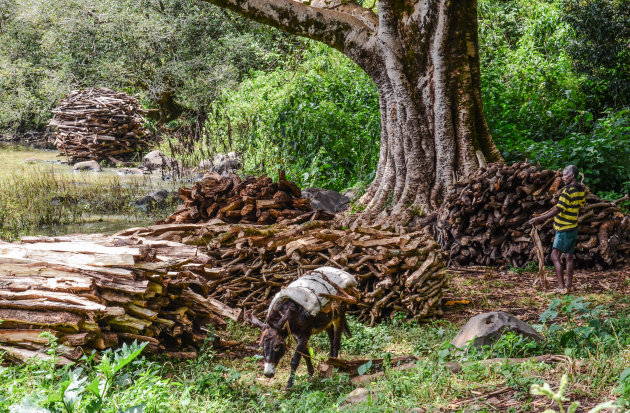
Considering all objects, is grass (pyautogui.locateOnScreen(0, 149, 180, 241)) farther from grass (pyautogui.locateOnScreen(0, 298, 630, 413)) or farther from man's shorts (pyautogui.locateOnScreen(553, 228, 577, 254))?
man's shorts (pyautogui.locateOnScreen(553, 228, 577, 254))

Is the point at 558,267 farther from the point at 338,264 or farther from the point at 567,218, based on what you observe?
the point at 338,264

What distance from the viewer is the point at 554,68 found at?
15.6m

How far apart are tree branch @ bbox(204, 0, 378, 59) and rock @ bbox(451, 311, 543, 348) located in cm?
600

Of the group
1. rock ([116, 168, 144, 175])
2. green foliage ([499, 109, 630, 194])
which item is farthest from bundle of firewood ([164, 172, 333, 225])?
rock ([116, 168, 144, 175])

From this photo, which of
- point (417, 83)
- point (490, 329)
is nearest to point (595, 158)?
point (417, 83)

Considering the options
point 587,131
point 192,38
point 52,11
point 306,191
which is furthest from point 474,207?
point 52,11

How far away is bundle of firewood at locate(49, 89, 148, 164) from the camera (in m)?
22.9

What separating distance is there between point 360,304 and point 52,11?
897 inches

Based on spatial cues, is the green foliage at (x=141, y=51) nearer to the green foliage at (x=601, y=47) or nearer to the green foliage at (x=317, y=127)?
the green foliage at (x=317, y=127)

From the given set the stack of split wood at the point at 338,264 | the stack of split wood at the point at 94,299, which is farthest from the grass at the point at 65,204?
the stack of split wood at the point at 94,299

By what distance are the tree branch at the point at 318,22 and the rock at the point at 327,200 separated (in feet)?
7.56

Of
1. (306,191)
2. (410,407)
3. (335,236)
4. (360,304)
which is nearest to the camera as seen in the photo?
(410,407)

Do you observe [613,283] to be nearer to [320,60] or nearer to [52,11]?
[320,60]

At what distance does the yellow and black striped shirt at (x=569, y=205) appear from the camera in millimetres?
7227
